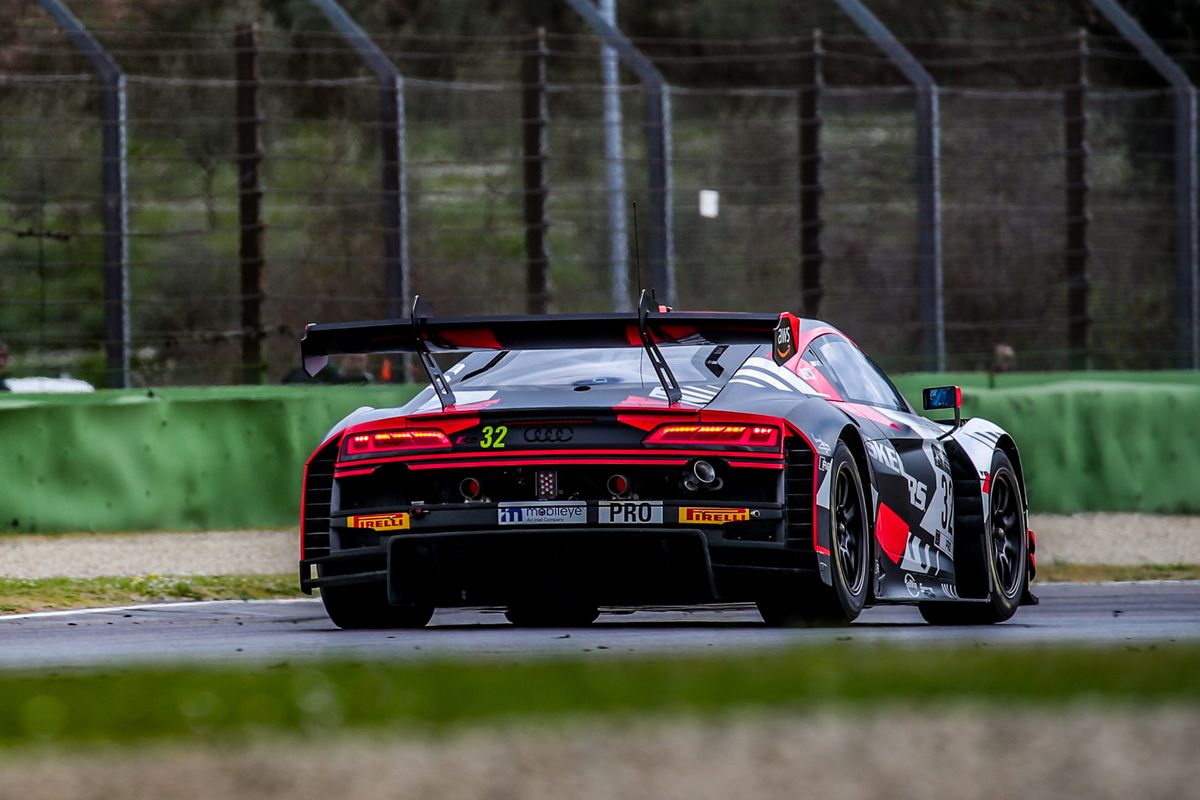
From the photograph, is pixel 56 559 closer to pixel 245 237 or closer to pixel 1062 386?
pixel 245 237

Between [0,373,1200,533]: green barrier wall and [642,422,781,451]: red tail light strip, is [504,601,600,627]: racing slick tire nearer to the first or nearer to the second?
[642,422,781,451]: red tail light strip

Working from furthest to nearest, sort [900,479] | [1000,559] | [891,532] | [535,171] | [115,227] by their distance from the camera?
[535,171]
[115,227]
[1000,559]
[900,479]
[891,532]

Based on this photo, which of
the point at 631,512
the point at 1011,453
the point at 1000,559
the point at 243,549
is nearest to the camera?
the point at 631,512

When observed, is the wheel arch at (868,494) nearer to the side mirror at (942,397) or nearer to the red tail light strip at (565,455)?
the red tail light strip at (565,455)

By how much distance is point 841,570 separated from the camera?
29.8 feet

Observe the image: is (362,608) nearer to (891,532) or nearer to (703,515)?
(703,515)

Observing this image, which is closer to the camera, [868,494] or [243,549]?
[868,494]

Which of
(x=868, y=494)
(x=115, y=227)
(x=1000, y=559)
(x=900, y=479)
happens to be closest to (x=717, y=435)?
(x=868, y=494)

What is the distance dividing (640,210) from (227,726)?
18.4 m

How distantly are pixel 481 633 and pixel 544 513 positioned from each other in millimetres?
671

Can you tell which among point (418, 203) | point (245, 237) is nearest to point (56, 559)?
point (245, 237)

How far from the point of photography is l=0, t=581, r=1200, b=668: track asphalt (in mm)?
8273

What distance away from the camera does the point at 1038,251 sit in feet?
78.5

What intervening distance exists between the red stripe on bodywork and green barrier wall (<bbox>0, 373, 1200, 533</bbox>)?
28.6 feet
